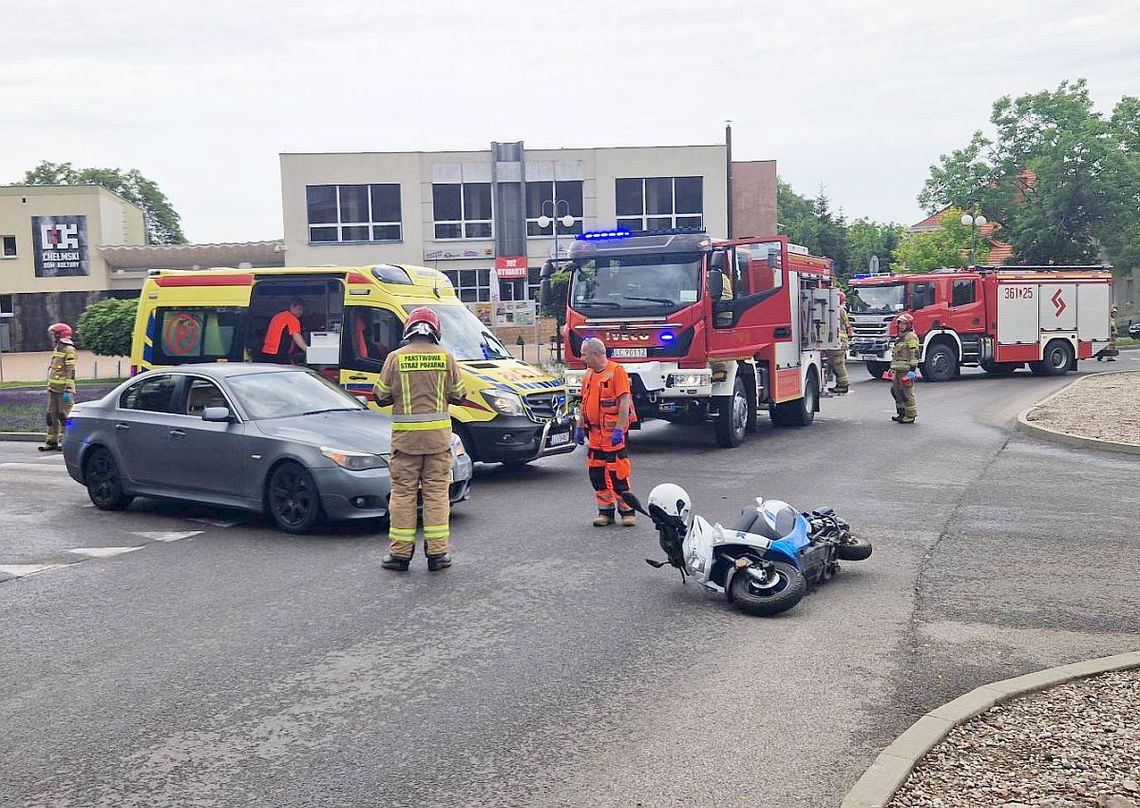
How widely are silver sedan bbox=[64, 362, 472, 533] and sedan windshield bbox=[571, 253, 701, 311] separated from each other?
5.58m

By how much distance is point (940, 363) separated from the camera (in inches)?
1224

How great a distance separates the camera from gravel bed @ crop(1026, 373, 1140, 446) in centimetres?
1706

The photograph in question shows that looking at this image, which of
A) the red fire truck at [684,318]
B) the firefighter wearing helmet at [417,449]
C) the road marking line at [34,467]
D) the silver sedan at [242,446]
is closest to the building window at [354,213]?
the red fire truck at [684,318]

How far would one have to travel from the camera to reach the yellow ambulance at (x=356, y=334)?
44.2 ft

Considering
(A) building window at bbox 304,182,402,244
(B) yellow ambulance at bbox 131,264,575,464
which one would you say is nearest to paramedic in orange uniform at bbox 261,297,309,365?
(B) yellow ambulance at bbox 131,264,575,464

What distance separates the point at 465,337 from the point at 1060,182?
5016 cm

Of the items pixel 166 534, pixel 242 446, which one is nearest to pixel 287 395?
pixel 242 446

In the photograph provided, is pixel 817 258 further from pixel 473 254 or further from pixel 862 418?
pixel 473 254

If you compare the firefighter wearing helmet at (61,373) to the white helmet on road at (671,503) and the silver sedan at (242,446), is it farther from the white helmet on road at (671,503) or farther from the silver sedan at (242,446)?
the white helmet on road at (671,503)

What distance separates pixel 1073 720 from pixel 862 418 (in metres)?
16.5

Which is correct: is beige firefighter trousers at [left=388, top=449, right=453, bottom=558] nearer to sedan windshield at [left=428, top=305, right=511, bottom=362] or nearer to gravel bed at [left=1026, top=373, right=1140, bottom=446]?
sedan windshield at [left=428, top=305, right=511, bottom=362]

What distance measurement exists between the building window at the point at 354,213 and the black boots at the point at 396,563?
4342 centimetres

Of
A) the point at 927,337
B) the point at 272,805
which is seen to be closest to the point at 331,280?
the point at 272,805

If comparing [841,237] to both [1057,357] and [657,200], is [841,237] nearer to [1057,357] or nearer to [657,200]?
[657,200]
